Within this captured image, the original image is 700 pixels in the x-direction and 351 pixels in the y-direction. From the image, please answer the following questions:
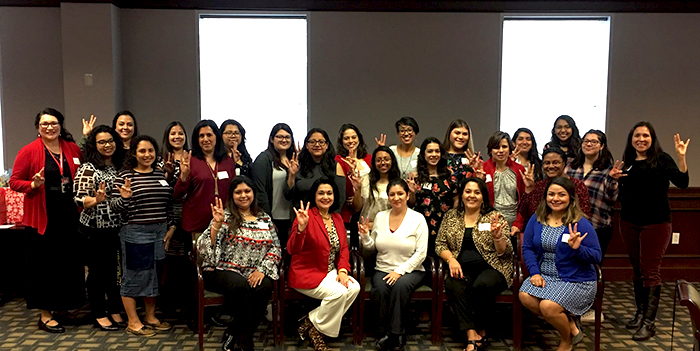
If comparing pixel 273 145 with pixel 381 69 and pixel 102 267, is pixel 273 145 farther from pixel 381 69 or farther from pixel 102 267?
pixel 381 69

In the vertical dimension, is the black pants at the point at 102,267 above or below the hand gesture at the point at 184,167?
below

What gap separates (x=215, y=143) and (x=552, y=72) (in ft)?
13.5

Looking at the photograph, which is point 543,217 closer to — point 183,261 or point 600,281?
point 600,281

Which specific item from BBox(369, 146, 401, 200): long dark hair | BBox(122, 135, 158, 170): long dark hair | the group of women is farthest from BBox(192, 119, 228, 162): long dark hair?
BBox(369, 146, 401, 200): long dark hair

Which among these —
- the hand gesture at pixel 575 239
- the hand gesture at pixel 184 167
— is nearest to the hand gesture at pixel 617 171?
the hand gesture at pixel 575 239

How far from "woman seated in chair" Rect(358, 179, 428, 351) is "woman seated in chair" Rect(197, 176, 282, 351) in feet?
2.37

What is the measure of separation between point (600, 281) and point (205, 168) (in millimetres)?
2860

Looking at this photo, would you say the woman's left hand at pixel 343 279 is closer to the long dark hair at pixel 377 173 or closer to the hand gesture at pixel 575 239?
the long dark hair at pixel 377 173

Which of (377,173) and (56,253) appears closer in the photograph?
(56,253)

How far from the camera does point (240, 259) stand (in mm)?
3354

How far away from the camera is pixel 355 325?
3459 mm

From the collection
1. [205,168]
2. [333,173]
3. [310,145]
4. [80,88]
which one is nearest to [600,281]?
[333,173]

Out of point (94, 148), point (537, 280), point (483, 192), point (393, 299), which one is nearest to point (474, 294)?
point (537, 280)

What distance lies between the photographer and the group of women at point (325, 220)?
328 cm
